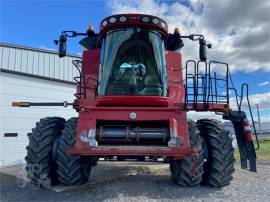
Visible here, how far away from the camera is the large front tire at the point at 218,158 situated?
20.2 feet

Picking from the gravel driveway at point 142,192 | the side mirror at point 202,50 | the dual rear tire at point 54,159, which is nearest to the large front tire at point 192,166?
the gravel driveway at point 142,192

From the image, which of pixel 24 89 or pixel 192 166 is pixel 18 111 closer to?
pixel 24 89

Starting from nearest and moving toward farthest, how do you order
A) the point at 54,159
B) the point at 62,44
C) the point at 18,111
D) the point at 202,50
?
1. the point at 54,159
2. the point at 62,44
3. the point at 202,50
4. the point at 18,111

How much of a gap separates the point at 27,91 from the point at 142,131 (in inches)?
399

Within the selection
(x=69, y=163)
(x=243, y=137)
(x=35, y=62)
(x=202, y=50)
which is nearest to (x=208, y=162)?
(x=243, y=137)

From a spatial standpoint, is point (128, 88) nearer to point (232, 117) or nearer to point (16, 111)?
point (232, 117)

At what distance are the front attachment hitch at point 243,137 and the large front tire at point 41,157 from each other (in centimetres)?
380

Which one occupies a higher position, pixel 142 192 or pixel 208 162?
pixel 208 162

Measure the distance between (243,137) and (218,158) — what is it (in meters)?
0.89

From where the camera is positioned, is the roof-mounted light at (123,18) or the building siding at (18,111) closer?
the roof-mounted light at (123,18)

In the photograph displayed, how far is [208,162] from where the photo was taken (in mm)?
6332

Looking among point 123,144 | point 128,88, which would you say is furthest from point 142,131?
point 128,88

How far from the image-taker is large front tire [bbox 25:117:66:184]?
20.1 feet

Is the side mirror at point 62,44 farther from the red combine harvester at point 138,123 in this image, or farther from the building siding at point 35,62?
the building siding at point 35,62
